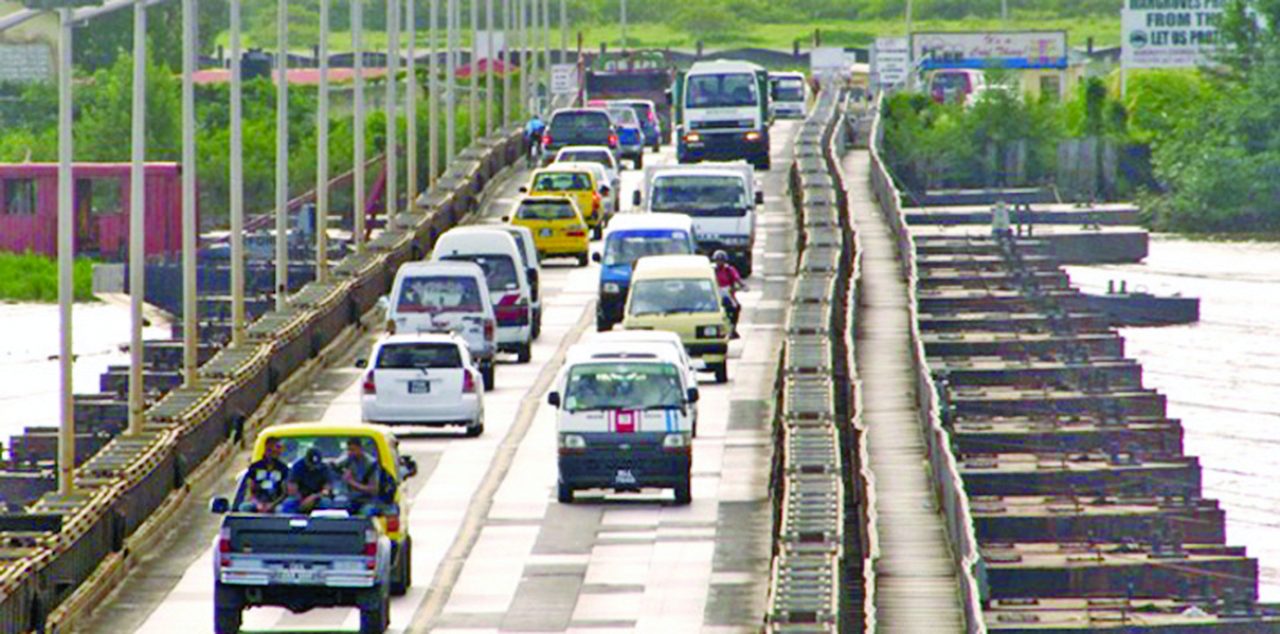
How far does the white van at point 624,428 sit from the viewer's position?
43812 millimetres

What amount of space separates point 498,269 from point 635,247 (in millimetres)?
4953

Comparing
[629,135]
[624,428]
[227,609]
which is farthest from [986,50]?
[227,609]

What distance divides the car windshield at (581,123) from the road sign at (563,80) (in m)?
30.6

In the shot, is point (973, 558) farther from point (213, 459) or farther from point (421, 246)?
point (421, 246)

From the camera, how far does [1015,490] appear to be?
196 ft

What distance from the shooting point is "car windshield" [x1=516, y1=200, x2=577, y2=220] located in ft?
252

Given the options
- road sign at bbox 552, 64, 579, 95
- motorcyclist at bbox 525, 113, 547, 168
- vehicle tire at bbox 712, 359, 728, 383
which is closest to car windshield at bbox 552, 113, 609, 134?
motorcyclist at bbox 525, 113, 547, 168

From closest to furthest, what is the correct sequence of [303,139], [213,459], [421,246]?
[213,459]
[421,246]
[303,139]

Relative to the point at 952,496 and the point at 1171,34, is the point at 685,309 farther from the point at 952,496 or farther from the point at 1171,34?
the point at 1171,34

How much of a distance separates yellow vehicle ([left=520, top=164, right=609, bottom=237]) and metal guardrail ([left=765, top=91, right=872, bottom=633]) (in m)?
7.07

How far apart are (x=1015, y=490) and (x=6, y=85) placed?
114 metres

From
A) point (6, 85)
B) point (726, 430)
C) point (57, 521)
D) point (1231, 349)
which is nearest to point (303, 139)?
point (6, 85)

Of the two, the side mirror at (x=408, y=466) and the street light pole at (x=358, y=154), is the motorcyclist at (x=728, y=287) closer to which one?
the street light pole at (x=358, y=154)

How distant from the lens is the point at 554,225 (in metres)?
78.2
